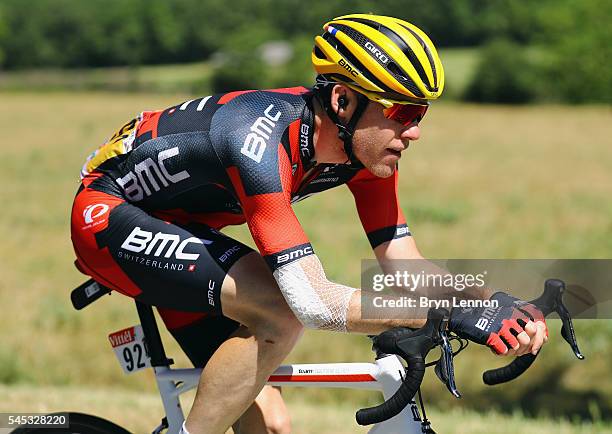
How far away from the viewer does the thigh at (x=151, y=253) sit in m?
3.36

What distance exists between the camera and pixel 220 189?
371 centimetres

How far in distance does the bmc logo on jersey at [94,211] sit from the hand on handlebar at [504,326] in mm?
1531

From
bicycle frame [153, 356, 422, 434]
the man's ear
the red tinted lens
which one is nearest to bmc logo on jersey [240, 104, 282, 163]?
the man's ear

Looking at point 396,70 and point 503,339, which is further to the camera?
point 396,70

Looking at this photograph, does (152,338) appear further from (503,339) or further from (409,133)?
(503,339)

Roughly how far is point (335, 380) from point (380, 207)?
0.89 m

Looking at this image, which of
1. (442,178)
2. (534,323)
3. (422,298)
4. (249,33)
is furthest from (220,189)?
(249,33)

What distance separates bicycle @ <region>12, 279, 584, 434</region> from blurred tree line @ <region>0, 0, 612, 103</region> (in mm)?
63856

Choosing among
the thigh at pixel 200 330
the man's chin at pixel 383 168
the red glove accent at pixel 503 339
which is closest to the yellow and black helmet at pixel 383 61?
the man's chin at pixel 383 168

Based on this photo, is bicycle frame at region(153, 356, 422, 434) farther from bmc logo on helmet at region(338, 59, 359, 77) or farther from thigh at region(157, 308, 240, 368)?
bmc logo on helmet at region(338, 59, 359, 77)

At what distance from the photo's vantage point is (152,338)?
12.3 feet

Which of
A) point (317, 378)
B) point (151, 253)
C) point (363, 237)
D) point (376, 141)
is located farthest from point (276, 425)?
point (363, 237)

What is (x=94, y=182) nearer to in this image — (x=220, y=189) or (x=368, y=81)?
(x=220, y=189)

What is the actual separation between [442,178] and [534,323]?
21554 millimetres
